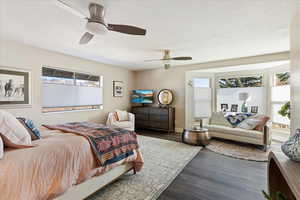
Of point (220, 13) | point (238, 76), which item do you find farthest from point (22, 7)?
point (238, 76)

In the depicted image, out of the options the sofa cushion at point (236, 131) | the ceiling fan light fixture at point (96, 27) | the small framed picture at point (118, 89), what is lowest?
the sofa cushion at point (236, 131)

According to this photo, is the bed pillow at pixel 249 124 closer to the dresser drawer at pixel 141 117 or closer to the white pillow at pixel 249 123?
the white pillow at pixel 249 123

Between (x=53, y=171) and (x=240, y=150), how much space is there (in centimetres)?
362

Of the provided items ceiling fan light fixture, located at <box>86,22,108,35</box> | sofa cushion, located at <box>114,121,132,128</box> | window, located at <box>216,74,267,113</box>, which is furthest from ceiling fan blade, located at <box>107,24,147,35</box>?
window, located at <box>216,74,267,113</box>

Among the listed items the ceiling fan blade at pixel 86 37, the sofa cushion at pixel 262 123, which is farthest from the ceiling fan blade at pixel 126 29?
the sofa cushion at pixel 262 123

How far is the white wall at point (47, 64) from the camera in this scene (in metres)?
2.84

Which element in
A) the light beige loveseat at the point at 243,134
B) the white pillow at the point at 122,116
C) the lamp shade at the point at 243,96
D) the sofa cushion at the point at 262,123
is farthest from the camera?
the white pillow at the point at 122,116

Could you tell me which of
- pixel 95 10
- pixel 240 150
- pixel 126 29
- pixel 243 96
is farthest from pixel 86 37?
pixel 243 96

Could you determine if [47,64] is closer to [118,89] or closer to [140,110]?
[118,89]

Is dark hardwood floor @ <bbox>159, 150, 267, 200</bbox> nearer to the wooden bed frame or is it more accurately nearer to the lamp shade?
the wooden bed frame

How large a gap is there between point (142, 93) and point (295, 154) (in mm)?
4578

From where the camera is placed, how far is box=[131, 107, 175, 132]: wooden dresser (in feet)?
15.5

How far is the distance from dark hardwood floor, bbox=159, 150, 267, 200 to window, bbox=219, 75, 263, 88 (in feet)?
9.28

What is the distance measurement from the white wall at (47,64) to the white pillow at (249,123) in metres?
4.10
